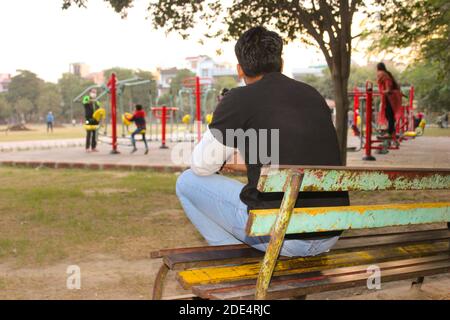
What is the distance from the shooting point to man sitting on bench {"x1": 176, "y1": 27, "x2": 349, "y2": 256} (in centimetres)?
229

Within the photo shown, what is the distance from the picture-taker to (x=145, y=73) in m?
72.1

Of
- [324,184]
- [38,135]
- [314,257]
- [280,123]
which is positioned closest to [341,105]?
[314,257]

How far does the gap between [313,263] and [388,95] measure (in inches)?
434

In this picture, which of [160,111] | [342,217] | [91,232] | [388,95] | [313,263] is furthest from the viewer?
[160,111]

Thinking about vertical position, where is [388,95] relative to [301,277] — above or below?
above

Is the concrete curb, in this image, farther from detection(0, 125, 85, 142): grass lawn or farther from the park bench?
detection(0, 125, 85, 142): grass lawn

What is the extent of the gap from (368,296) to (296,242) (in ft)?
3.77

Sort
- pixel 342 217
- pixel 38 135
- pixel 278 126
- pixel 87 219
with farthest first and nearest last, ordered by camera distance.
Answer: pixel 38 135 → pixel 87 219 → pixel 278 126 → pixel 342 217

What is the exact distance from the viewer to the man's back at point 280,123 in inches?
89.9

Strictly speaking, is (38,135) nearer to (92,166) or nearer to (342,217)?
(92,166)

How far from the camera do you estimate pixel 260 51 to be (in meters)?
2.47

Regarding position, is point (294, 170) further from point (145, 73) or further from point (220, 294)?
point (145, 73)

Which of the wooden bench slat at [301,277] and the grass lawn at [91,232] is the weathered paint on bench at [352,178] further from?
the grass lawn at [91,232]

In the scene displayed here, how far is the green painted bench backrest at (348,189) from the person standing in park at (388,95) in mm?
10617
